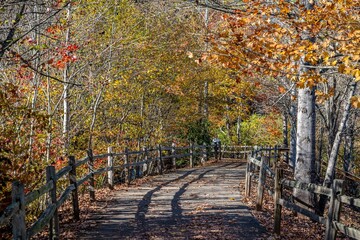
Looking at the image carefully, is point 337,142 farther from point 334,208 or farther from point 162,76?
point 162,76

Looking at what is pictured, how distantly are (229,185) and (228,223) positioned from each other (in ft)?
22.7

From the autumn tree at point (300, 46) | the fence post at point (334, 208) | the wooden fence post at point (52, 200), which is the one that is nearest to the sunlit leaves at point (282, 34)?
the autumn tree at point (300, 46)

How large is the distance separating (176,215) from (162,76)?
16369mm

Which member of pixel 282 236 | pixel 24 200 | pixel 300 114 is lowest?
pixel 282 236

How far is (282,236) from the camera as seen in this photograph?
368 inches

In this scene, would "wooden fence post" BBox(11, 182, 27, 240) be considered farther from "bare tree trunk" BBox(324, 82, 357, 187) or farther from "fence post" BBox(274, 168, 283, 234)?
"bare tree trunk" BBox(324, 82, 357, 187)

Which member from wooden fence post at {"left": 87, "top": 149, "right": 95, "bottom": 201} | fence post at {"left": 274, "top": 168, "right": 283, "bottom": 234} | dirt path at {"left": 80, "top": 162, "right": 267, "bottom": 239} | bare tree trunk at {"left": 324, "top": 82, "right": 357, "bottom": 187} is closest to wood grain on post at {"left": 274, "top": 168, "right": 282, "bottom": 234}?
fence post at {"left": 274, "top": 168, "right": 283, "bottom": 234}

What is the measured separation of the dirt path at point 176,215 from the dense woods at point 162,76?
2.00 metres

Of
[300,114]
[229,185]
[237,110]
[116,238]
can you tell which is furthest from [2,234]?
[237,110]

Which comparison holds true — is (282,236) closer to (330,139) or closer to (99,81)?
(330,139)

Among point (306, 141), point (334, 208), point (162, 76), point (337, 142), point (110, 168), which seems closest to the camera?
point (334, 208)

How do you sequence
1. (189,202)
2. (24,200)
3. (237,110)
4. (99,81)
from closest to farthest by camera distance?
(24,200), (189,202), (99,81), (237,110)

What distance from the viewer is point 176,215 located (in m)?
11.0

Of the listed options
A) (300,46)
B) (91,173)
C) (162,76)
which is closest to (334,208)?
(300,46)
